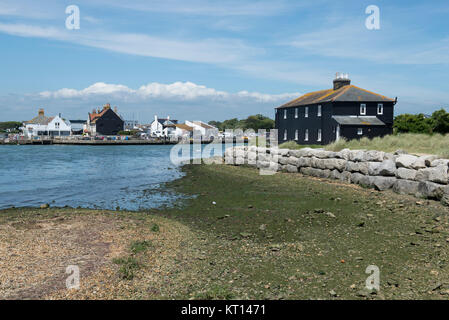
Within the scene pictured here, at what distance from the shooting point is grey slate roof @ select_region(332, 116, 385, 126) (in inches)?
1512

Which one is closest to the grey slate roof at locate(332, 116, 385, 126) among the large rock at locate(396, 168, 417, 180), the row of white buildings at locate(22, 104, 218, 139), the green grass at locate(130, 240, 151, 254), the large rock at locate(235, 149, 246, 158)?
the large rock at locate(235, 149, 246, 158)

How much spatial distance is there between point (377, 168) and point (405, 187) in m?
2.13

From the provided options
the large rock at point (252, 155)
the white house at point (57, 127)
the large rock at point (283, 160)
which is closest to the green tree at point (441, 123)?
the large rock at point (252, 155)

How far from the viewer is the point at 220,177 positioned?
24.4 metres

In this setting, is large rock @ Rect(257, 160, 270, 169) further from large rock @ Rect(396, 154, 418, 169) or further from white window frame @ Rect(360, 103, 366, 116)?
white window frame @ Rect(360, 103, 366, 116)

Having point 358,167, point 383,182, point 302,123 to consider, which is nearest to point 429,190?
point 383,182

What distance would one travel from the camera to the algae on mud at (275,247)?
630 centimetres

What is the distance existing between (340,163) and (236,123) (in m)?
133

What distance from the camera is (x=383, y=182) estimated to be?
15727mm

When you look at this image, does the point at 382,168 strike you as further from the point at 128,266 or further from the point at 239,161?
A: the point at 239,161

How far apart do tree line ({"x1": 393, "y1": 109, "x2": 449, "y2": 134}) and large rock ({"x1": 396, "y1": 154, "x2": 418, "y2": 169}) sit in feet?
104

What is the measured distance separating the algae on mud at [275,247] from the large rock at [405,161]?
165 centimetres
